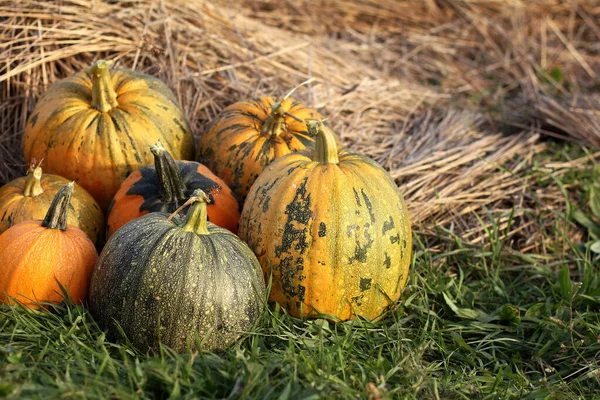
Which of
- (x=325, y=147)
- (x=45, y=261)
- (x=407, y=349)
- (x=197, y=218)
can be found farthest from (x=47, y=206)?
(x=407, y=349)

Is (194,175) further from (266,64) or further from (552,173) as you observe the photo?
(552,173)

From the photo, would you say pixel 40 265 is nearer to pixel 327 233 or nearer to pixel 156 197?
pixel 156 197

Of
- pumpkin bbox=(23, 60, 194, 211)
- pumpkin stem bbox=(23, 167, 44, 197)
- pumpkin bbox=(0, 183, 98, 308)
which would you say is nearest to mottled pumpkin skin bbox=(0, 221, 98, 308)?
pumpkin bbox=(0, 183, 98, 308)

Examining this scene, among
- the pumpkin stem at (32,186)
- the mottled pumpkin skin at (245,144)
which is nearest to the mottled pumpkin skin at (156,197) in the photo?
the mottled pumpkin skin at (245,144)

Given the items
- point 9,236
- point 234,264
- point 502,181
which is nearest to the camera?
point 234,264

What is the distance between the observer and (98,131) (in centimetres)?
395

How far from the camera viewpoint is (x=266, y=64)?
5.75 m

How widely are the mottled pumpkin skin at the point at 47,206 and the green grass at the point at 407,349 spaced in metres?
0.61

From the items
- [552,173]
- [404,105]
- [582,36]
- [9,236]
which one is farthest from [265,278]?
[582,36]

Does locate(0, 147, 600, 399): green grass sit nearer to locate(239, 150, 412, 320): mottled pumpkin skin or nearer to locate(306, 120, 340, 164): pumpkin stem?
locate(239, 150, 412, 320): mottled pumpkin skin

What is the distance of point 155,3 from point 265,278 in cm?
306

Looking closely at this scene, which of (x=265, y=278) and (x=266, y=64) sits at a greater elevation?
(x=266, y=64)

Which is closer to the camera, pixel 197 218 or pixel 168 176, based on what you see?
pixel 197 218

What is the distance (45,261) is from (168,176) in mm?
746
